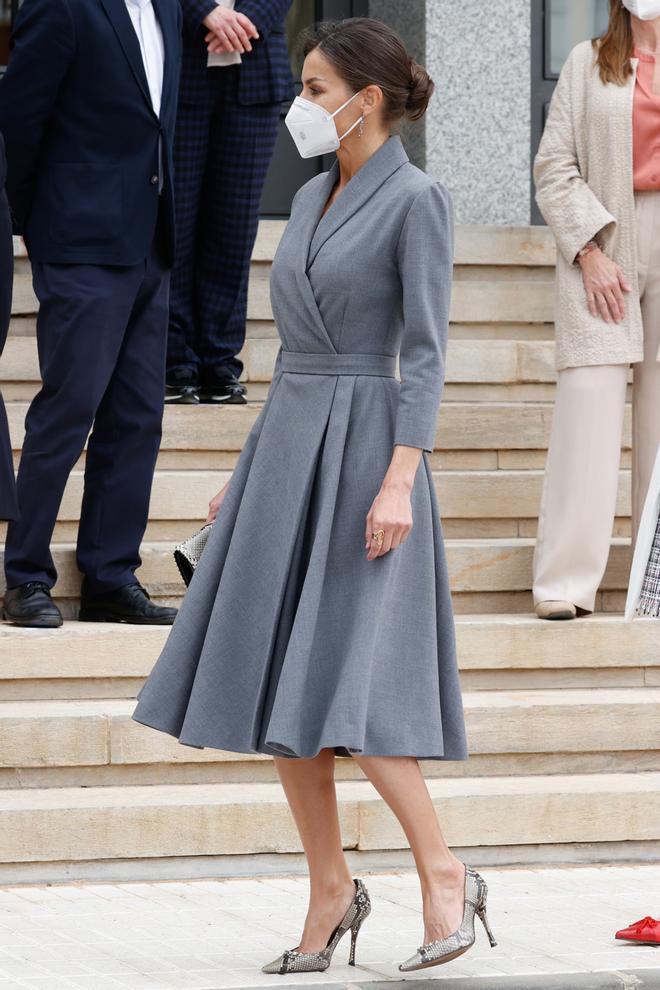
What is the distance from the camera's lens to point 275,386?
12.7 ft

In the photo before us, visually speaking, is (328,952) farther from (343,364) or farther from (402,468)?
(343,364)

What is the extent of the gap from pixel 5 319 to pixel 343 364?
1.78m

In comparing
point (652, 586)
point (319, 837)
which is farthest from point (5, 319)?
point (652, 586)

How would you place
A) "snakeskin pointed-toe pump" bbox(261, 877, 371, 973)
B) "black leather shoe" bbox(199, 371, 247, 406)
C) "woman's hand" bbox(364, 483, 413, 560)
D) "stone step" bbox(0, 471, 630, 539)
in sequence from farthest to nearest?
"black leather shoe" bbox(199, 371, 247, 406) → "stone step" bbox(0, 471, 630, 539) → "snakeskin pointed-toe pump" bbox(261, 877, 371, 973) → "woman's hand" bbox(364, 483, 413, 560)

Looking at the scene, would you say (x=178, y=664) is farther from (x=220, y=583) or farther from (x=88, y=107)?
(x=88, y=107)

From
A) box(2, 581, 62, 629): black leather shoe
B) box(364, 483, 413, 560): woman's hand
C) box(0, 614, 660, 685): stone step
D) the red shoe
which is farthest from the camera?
box(2, 581, 62, 629): black leather shoe

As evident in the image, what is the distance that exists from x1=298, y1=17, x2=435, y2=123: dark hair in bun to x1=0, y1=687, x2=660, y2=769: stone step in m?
2.00

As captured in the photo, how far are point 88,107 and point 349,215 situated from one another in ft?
6.32

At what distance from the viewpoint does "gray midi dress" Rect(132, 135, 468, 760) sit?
11.9 ft

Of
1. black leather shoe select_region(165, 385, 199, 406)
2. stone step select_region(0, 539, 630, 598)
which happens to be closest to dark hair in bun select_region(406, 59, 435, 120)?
stone step select_region(0, 539, 630, 598)

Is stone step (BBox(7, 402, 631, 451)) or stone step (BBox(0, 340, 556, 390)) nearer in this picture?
stone step (BBox(7, 402, 631, 451))

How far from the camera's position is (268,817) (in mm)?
4762

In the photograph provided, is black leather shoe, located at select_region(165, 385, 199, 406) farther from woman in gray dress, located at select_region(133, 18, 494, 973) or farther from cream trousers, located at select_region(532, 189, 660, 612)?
woman in gray dress, located at select_region(133, 18, 494, 973)

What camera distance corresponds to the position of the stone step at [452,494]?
6.06 metres
